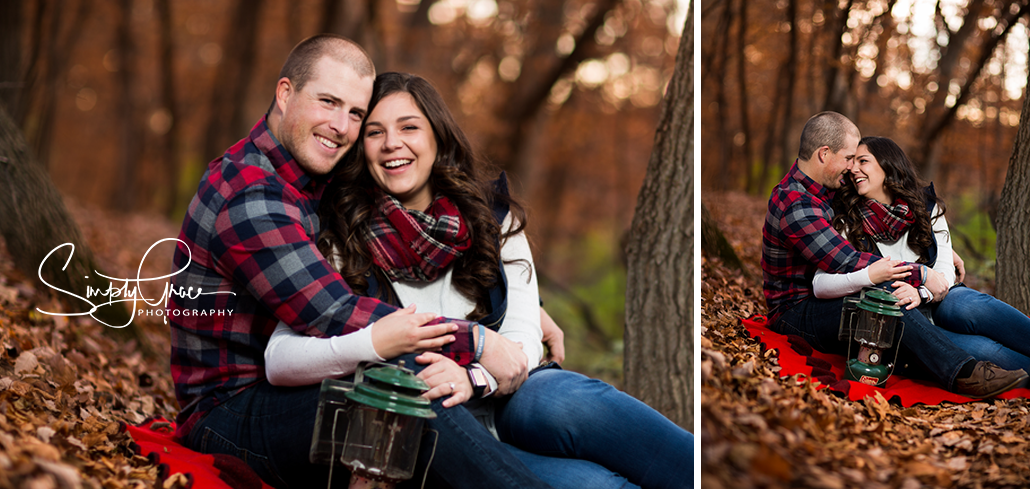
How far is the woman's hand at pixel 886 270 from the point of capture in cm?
206

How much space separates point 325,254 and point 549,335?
1116 millimetres

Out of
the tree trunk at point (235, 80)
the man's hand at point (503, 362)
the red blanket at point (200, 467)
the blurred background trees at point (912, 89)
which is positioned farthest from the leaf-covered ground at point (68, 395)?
the tree trunk at point (235, 80)

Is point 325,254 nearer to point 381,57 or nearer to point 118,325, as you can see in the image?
point 118,325

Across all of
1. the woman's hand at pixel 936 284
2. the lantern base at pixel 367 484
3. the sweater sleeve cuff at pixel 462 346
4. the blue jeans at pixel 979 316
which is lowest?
the lantern base at pixel 367 484

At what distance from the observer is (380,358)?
6.98 feet

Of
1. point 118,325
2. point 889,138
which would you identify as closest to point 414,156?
point 889,138

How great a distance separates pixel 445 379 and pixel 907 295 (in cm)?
142

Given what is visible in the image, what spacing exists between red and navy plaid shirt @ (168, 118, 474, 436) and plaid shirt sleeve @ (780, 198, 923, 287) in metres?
1.08

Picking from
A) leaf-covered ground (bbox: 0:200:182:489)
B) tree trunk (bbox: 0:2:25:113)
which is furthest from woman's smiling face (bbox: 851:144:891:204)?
tree trunk (bbox: 0:2:25:113)

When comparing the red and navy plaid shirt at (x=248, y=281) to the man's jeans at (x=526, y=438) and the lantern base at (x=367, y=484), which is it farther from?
the lantern base at (x=367, y=484)

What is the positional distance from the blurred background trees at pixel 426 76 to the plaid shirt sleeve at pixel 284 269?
3555mm

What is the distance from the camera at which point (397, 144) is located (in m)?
2.66

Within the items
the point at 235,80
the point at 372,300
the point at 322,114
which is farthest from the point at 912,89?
the point at 235,80

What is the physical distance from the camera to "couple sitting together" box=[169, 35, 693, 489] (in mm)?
2188
